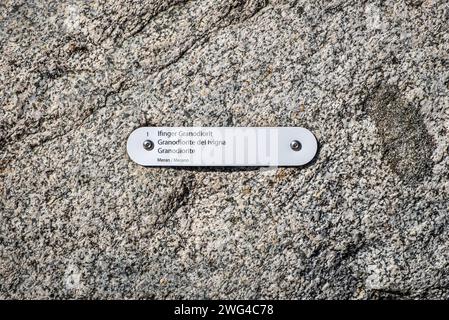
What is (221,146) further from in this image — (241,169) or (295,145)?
(295,145)

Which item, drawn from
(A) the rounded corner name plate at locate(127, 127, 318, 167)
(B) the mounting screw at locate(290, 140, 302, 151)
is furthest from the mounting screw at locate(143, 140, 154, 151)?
(B) the mounting screw at locate(290, 140, 302, 151)

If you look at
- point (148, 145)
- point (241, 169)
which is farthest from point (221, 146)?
point (148, 145)

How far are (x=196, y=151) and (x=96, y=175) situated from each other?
33 centimetres

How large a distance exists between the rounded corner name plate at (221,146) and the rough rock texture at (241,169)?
0.10ft

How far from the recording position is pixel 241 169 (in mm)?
1535

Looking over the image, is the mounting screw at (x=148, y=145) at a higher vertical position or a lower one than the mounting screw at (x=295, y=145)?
higher

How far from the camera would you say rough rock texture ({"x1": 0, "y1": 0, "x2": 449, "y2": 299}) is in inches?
59.6

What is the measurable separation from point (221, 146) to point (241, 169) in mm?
97

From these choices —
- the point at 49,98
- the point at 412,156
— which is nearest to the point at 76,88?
the point at 49,98

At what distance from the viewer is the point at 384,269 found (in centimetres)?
151

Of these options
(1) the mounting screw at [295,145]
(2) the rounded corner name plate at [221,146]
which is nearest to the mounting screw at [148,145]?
(2) the rounded corner name plate at [221,146]

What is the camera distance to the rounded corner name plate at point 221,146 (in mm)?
1515

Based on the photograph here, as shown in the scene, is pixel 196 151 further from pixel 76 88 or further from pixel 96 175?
pixel 76 88

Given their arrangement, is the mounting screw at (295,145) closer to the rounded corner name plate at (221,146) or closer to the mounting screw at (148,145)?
the rounded corner name plate at (221,146)
